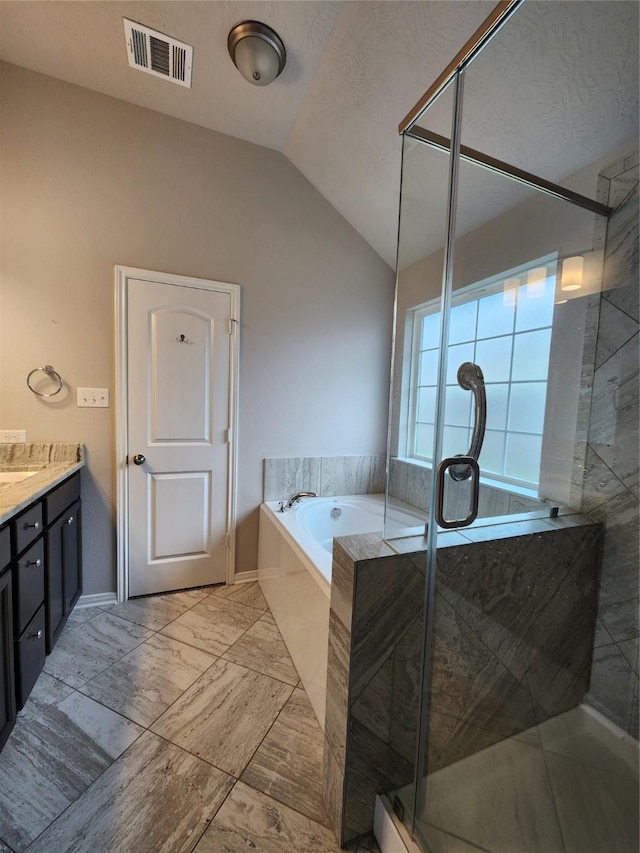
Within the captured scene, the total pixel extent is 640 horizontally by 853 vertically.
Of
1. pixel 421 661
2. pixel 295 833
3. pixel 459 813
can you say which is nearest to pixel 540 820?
pixel 459 813

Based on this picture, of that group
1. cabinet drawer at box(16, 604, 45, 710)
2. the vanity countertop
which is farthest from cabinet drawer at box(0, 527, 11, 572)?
cabinet drawer at box(16, 604, 45, 710)

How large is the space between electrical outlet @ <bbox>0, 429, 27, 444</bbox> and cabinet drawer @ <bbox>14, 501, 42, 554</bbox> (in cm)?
69

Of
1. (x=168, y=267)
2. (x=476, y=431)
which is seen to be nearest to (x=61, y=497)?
(x=168, y=267)

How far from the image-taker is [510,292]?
1653mm

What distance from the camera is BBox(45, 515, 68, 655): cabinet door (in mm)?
1515

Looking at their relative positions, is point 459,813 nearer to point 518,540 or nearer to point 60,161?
point 518,540

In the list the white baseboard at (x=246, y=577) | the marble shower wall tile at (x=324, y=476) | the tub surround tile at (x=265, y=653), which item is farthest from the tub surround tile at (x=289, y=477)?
the tub surround tile at (x=265, y=653)

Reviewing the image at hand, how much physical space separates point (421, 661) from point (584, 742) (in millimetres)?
822

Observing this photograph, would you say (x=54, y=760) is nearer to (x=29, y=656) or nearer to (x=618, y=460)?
(x=29, y=656)

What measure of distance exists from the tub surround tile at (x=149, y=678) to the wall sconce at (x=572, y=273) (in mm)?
2412

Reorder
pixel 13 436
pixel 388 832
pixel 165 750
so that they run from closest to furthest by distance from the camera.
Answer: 1. pixel 388 832
2. pixel 165 750
3. pixel 13 436

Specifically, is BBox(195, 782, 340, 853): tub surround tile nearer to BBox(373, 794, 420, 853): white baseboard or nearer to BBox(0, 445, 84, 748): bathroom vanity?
BBox(373, 794, 420, 853): white baseboard

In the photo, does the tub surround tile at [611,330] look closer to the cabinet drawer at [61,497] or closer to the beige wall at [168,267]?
the beige wall at [168,267]

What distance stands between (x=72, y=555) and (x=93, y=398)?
2.88 ft
